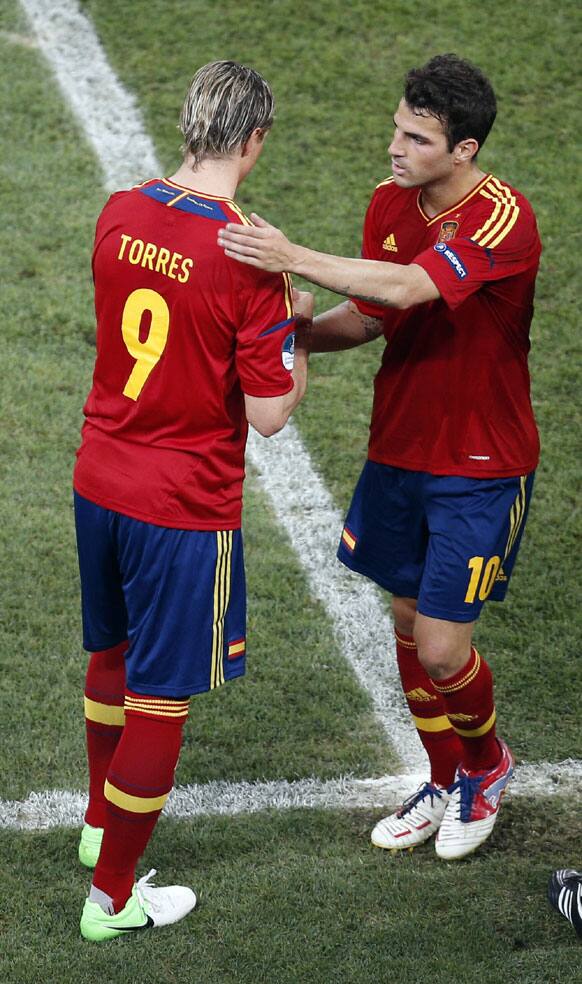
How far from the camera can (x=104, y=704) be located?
11.7 ft

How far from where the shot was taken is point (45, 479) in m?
5.67

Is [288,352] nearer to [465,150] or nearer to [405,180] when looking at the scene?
[405,180]

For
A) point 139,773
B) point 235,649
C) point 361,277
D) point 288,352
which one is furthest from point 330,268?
point 139,773

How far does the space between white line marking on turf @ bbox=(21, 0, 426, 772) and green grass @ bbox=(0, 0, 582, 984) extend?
7cm

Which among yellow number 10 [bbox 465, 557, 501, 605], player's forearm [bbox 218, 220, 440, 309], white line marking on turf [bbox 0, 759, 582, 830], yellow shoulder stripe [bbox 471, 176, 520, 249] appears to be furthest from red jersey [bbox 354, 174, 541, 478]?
white line marking on turf [bbox 0, 759, 582, 830]

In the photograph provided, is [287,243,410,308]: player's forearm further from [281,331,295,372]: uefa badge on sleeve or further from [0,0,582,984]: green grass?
[0,0,582,984]: green grass

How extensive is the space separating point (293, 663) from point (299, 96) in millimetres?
4528

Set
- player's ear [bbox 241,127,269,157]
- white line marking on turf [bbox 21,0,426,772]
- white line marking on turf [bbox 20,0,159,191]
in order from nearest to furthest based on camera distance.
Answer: player's ear [bbox 241,127,269,157]
white line marking on turf [bbox 21,0,426,772]
white line marking on turf [bbox 20,0,159,191]

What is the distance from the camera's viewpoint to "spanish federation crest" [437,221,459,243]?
3398 mm

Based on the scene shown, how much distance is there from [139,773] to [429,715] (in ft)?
3.25

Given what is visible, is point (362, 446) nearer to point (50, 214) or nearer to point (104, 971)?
point (50, 214)

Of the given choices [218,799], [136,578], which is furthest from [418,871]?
[136,578]

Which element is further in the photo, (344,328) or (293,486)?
(293,486)

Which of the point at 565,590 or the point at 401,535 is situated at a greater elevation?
the point at 401,535
